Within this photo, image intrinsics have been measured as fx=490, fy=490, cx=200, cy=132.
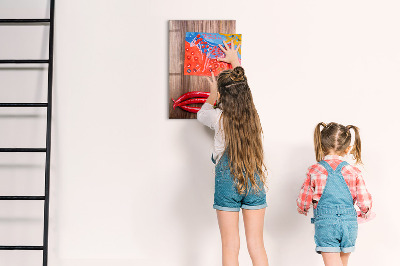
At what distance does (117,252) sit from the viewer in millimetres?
3004

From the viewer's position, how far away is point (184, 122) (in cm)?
300

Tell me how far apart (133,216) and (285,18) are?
5.03 feet

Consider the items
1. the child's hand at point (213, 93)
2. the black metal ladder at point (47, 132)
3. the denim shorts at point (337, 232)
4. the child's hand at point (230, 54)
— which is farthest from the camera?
the child's hand at point (230, 54)

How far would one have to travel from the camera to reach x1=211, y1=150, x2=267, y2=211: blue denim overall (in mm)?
2492

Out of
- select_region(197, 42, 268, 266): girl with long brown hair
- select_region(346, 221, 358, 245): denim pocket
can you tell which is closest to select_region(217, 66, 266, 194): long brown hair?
select_region(197, 42, 268, 266): girl with long brown hair

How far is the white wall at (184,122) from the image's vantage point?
2998 millimetres

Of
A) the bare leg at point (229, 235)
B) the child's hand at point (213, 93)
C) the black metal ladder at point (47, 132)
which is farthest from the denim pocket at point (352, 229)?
the black metal ladder at point (47, 132)

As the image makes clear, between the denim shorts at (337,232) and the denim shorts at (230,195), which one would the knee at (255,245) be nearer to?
the denim shorts at (230,195)

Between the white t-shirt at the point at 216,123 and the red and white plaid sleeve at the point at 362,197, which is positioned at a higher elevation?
the white t-shirt at the point at 216,123

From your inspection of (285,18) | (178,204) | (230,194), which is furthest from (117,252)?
(285,18)

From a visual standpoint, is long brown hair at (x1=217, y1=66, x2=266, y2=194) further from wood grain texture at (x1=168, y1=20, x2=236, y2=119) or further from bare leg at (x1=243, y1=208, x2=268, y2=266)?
wood grain texture at (x1=168, y1=20, x2=236, y2=119)

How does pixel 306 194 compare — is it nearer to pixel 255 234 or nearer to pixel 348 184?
pixel 348 184

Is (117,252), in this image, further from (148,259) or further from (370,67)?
(370,67)

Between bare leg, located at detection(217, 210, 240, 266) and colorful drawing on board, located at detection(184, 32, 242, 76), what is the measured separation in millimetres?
905
